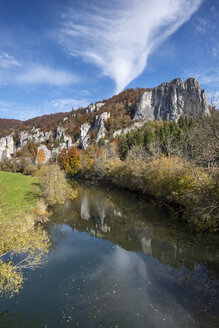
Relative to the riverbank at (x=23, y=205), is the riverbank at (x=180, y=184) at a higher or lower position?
higher

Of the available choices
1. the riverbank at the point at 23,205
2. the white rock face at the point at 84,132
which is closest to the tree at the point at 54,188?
the riverbank at the point at 23,205

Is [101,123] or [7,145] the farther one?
[7,145]

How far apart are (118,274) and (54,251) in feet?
20.9

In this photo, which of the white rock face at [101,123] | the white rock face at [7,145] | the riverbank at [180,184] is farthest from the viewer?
the white rock face at [7,145]

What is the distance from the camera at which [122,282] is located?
483 inches

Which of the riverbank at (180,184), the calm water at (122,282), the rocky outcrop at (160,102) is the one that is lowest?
the calm water at (122,282)

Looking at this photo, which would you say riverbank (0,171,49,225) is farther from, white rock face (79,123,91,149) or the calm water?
white rock face (79,123,91,149)

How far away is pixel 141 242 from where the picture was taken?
1841 cm

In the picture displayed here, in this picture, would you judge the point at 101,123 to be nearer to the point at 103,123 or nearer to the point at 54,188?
the point at 103,123

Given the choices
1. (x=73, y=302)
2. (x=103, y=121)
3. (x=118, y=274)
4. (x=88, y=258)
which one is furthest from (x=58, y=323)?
(x=103, y=121)

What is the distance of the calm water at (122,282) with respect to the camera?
30.9ft

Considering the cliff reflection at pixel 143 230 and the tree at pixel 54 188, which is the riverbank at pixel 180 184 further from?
the tree at pixel 54 188

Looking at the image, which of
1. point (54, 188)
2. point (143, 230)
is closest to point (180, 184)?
point (143, 230)

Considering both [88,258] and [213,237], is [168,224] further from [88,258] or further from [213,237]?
[88,258]
